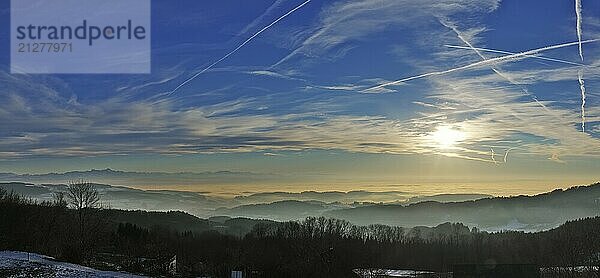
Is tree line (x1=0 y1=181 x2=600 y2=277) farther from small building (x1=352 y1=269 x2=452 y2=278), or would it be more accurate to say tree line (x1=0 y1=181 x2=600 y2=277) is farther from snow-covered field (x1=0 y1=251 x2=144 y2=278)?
snow-covered field (x1=0 y1=251 x2=144 y2=278)

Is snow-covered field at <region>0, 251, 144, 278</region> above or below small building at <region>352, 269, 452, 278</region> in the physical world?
above

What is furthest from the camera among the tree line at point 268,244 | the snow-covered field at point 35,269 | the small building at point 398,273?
the small building at point 398,273

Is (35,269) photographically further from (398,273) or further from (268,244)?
(398,273)

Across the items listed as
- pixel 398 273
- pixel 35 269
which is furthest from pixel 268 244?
pixel 35 269

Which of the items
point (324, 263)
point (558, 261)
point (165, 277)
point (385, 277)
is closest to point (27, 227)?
point (165, 277)

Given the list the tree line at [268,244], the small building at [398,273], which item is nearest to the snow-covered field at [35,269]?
the tree line at [268,244]

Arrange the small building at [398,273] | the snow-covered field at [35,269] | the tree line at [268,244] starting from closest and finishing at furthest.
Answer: the snow-covered field at [35,269] → the tree line at [268,244] → the small building at [398,273]

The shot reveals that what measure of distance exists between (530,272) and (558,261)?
7751 cm

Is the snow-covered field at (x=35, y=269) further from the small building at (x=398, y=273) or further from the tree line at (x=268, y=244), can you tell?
the small building at (x=398, y=273)

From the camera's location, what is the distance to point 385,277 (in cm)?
10244

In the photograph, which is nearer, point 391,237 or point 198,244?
point 198,244

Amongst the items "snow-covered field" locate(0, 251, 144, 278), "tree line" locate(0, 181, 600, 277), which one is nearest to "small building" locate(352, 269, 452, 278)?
"tree line" locate(0, 181, 600, 277)

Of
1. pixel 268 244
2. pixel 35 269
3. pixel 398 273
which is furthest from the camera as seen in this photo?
pixel 398 273

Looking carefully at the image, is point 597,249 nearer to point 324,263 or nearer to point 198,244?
point 324,263
